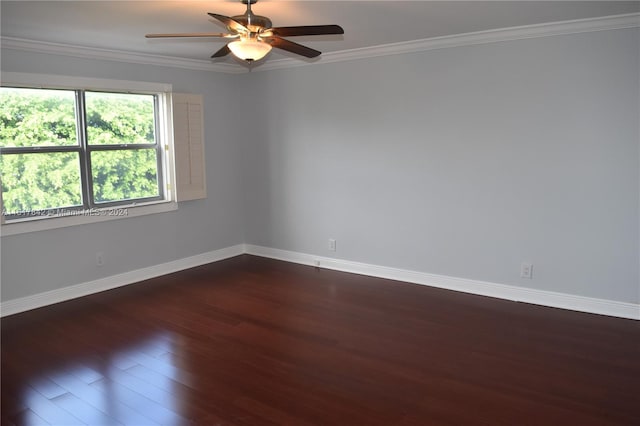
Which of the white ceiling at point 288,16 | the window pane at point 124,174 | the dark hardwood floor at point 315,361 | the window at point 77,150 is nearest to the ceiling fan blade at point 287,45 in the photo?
the white ceiling at point 288,16

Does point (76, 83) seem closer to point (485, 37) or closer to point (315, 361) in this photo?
point (315, 361)

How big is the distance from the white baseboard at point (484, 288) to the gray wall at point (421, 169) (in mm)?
64

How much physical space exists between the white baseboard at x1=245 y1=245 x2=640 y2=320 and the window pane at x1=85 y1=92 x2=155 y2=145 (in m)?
2.11

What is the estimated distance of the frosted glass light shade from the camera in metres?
2.89

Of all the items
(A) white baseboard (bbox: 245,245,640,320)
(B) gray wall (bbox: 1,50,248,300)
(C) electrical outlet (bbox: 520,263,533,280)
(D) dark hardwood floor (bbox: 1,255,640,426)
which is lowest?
(D) dark hardwood floor (bbox: 1,255,640,426)

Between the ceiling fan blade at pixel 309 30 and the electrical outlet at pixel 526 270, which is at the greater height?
the ceiling fan blade at pixel 309 30

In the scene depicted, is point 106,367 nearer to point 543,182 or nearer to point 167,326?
point 167,326

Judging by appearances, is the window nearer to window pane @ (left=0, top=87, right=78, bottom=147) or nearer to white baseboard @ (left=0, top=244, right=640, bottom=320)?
window pane @ (left=0, top=87, right=78, bottom=147)

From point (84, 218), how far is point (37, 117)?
98 centimetres

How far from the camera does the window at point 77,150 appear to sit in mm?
4215

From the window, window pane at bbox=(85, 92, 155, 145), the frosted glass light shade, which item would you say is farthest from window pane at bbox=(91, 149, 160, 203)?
the frosted glass light shade

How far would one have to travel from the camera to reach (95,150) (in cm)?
475

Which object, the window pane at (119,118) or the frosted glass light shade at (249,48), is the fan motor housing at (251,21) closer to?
the frosted glass light shade at (249,48)

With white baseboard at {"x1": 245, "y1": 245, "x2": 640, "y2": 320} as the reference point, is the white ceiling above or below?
above
